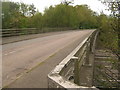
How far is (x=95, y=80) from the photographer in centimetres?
819

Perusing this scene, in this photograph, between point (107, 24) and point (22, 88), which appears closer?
point (22, 88)

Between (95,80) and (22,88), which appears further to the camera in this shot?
(95,80)

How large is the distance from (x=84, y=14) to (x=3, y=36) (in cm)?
9367

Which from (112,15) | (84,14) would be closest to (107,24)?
(112,15)

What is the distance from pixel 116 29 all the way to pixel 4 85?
4232 millimetres

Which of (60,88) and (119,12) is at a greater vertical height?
(119,12)

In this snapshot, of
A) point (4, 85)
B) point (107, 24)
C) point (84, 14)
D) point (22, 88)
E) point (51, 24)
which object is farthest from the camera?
point (84, 14)

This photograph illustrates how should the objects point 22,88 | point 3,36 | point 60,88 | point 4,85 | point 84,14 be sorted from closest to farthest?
point 60,88
point 22,88
point 4,85
point 3,36
point 84,14

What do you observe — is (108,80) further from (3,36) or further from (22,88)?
(3,36)

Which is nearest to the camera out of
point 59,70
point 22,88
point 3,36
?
point 59,70

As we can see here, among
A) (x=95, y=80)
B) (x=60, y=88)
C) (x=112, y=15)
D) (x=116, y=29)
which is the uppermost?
(x=112, y=15)

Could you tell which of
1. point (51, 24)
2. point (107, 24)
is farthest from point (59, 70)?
point (51, 24)

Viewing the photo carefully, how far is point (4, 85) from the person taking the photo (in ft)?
20.1

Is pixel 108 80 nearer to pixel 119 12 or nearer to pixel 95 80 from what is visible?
pixel 95 80
